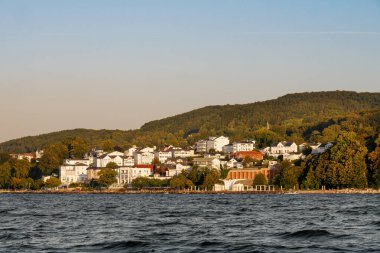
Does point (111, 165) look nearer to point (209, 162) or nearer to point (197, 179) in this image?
point (209, 162)

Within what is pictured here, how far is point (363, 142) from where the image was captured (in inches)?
5664

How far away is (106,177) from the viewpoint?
173 meters

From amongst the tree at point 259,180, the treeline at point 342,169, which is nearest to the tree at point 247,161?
the tree at point 259,180

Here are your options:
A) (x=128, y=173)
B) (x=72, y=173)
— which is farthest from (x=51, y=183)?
(x=128, y=173)

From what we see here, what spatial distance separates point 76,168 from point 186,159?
24.8m

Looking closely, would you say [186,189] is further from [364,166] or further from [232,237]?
[232,237]

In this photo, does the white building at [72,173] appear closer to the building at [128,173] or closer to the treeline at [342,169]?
the building at [128,173]

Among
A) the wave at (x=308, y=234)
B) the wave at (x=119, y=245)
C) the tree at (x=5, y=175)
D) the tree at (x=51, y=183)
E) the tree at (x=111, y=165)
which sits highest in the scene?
the tree at (x=111, y=165)

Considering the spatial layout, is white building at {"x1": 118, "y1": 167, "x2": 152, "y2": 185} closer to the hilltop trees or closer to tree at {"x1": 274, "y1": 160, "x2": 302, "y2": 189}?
tree at {"x1": 274, "y1": 160, "x2": 302, "y2": 189}

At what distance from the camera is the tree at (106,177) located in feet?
569

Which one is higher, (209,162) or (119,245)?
(209,162)

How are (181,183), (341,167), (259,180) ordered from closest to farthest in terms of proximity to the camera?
1. (341,167)
2. (259,180)
3. (181,183)

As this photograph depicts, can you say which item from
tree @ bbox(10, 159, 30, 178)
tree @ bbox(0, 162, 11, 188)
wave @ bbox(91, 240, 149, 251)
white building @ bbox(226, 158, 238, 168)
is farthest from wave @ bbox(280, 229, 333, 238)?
tree @ bbox(0, 162, 11, 188)

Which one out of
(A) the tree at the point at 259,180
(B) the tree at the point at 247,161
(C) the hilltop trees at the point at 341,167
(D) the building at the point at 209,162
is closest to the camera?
(C) the hilltop trees at the point at 341,167
